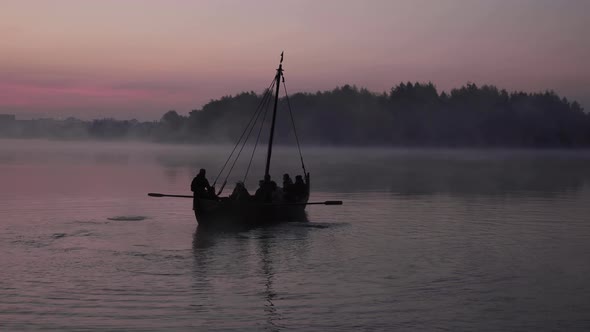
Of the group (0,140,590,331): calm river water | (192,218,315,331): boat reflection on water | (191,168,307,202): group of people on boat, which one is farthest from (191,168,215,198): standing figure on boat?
(192,218,315,331): boat reflection on water

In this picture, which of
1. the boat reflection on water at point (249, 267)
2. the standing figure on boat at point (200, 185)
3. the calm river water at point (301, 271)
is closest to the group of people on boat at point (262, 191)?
the standing figure on boat at point (200, 185)

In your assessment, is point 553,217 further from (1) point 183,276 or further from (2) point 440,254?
(1) point 183,276

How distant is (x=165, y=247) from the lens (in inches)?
877

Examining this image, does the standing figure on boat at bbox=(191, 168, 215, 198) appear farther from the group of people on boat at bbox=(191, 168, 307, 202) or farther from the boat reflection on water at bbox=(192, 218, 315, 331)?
the boat reflection on water at bbox=(192, 218, 315, 331)

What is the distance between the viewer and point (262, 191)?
29.1m

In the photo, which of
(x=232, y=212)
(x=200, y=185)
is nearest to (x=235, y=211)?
(x=232, y=212)

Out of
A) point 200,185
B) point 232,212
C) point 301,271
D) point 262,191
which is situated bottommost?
point 301,271

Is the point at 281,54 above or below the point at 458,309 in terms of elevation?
above

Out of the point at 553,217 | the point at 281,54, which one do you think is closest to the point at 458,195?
the point at 553,217

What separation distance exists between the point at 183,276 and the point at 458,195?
31.0m

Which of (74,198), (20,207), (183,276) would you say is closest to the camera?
(183,276)

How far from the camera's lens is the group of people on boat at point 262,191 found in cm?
2784

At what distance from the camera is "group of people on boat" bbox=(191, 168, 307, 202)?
27844mm

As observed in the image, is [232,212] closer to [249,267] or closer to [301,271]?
[249,267]
